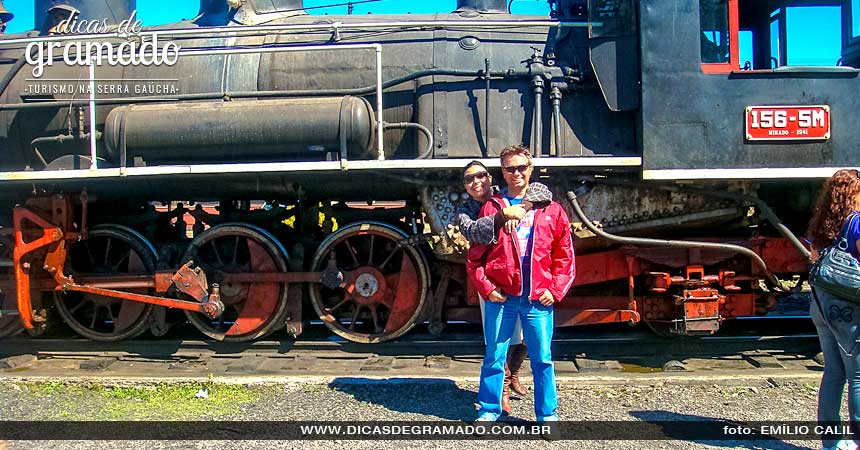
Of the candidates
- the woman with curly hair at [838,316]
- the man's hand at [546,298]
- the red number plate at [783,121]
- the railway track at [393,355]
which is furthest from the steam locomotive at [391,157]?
the woman with curly hair at [838,316]

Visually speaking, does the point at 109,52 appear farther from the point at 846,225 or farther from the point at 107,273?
the point at 846,225

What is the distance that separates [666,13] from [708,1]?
0.39m

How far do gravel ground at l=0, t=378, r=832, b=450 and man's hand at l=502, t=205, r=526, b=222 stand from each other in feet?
4.55

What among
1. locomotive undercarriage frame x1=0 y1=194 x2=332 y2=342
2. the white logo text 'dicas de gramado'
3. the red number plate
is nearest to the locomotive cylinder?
the white logo text 'dicas de gramado'

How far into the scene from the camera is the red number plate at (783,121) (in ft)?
16.7

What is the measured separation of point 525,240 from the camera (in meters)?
4.26

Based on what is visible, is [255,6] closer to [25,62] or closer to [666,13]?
[25,62]

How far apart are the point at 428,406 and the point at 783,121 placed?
134 inches

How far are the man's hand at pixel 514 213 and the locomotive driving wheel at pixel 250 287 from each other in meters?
2.83

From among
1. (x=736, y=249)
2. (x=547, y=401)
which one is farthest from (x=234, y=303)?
(x=736, y=249)

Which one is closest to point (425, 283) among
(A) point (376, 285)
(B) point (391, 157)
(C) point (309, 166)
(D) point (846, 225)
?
(A) point (376, 285)

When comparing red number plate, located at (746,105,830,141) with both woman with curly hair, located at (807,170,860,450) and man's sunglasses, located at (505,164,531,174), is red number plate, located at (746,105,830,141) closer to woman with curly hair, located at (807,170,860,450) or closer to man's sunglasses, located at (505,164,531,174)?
woman with curly hair, located at (807,170,860,450)

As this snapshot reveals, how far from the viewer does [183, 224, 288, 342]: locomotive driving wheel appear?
6.24 meters

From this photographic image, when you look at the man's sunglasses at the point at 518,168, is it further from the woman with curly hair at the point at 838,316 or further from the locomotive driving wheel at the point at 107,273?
the locomotive driving wheel at the point at 107,273
